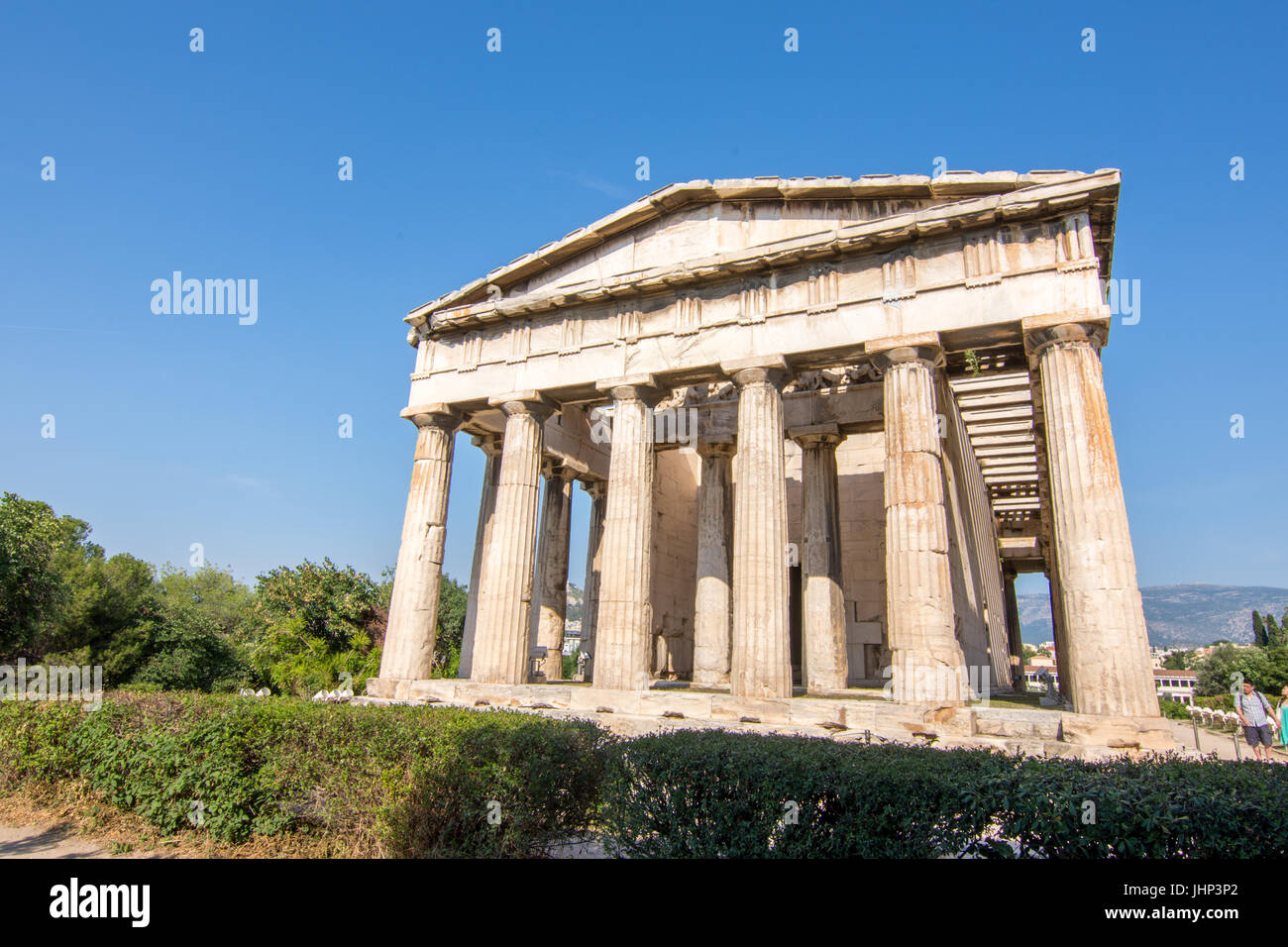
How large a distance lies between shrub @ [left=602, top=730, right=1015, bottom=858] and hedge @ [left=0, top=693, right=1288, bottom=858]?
2cm

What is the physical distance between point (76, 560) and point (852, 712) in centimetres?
3226

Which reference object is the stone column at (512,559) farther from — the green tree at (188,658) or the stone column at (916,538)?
the green tree at (188,658)

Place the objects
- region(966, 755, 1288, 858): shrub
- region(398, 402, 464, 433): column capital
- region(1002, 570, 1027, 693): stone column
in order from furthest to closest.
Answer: region(1002, 570, 1027, 693): stone column
region(398, 402, 464, 433): column capital
region(966, 755, 1288, 858): shrub

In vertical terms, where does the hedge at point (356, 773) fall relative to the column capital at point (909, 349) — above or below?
below

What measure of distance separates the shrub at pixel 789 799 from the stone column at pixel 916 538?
6776 millimetres

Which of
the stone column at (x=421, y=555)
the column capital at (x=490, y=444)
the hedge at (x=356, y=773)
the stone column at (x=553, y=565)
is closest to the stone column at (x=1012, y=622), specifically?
the stone column at (x=553, y=565)

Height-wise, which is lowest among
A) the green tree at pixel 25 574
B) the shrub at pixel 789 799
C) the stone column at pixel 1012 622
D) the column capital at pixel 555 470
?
the stone column at pixel 1012 622

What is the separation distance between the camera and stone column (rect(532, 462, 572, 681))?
2455 centimetres

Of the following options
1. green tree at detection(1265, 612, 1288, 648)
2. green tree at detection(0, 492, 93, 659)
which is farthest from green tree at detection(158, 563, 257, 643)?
green tree at detection(1265, 612, 1288, 648)

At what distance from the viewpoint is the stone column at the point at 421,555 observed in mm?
19000

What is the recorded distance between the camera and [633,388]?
58.7 ft

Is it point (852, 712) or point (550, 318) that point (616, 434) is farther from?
point (852, 712)

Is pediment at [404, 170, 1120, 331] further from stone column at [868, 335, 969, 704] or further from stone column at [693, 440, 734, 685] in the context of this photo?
stone column at [693, 440, 734, 685]
